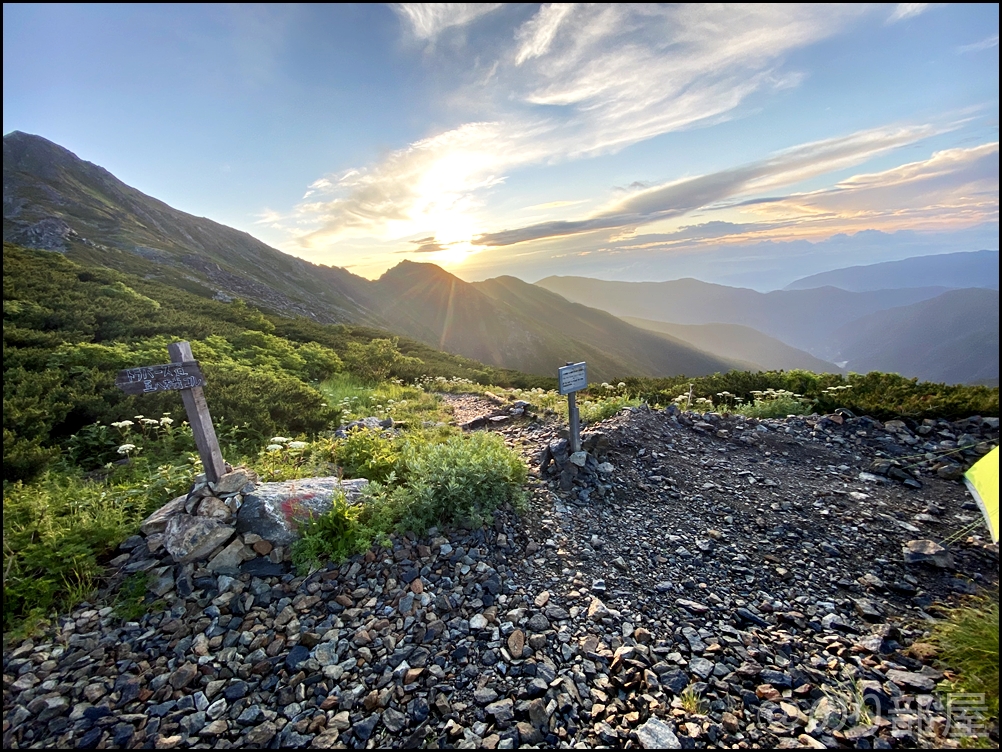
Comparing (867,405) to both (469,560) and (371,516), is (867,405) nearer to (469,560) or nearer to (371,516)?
(469,560)

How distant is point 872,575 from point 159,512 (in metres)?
7.97

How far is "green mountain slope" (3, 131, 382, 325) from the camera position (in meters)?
32.4

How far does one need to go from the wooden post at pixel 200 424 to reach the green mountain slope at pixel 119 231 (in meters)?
32.6

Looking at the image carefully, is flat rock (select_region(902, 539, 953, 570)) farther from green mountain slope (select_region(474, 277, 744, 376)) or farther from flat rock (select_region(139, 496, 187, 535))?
green mountain slope (select_region(474, 277, 744, 376))

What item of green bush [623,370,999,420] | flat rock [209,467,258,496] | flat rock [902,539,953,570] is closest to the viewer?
flat rock [902,539,953,570]

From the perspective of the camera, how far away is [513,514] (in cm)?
531

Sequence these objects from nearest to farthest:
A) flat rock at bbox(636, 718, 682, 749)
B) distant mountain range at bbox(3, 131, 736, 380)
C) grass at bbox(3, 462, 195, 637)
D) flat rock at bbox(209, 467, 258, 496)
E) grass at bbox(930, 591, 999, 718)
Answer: flat rock at bbox(636, 718, 682, 749), grass at bbox(930, 591, 999, 718), grass at bbox(3, 462, 195, 637), flat rock at bbox(209, 467, 258, 496), distant mountain range at bbox(3, 131, 736, 380)

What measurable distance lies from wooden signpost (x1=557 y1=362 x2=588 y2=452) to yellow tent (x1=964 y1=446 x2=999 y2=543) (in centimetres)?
395

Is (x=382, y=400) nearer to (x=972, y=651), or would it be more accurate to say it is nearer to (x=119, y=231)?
(x=972, y=651)

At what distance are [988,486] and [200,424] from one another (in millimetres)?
7596

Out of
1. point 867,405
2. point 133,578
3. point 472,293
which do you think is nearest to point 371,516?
point 133,578

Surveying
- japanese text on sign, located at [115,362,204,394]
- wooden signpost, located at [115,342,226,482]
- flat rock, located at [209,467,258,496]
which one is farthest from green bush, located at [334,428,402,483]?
japanese text on sign, located at [115,362,204,394]

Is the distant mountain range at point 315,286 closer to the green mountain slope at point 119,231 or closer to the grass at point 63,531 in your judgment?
the green mountain slope at point 119,231

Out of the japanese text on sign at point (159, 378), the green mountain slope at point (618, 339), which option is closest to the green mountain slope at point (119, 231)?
the japanese text on sign at point (159, 378)
